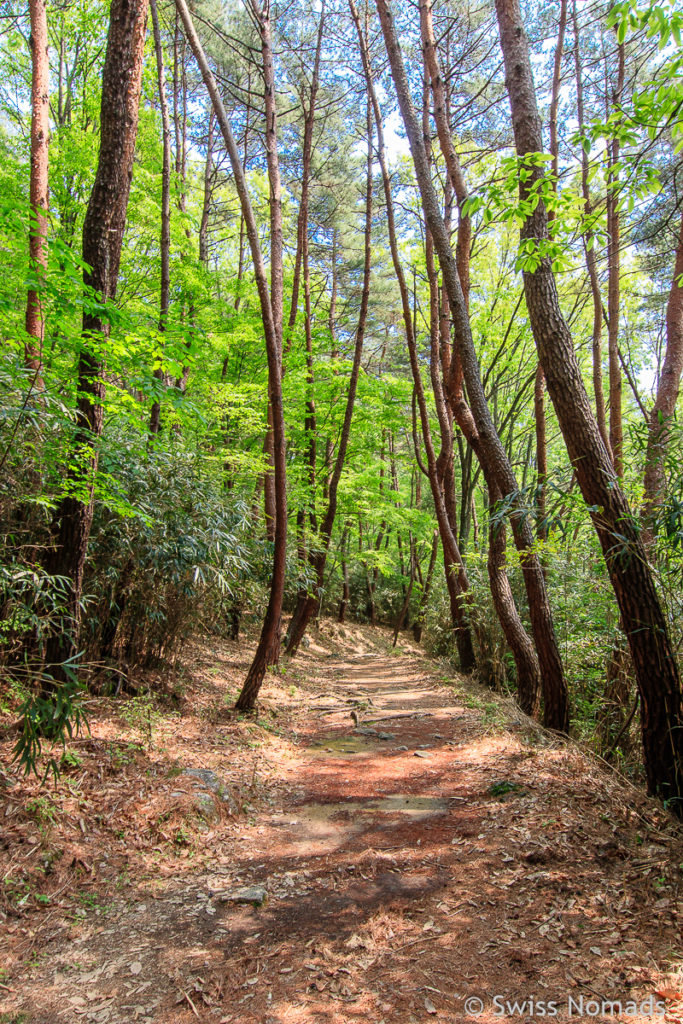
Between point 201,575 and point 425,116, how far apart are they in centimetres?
883

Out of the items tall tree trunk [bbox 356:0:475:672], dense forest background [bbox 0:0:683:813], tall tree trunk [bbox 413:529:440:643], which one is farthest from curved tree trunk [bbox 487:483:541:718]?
tall tree trunk [bbox 413:529:440:643]

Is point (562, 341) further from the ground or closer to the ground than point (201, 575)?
further from the ground

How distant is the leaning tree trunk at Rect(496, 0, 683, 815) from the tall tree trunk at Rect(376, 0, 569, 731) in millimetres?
→ 1473

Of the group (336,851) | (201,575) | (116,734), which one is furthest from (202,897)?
(201,575)

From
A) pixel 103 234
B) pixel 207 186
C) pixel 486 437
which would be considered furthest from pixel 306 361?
pixel 103 234

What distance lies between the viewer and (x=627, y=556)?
3.37 m

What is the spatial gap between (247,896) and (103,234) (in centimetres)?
500

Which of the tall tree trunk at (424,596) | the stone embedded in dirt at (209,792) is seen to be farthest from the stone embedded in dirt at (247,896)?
the tall tree trunk at (424,596)

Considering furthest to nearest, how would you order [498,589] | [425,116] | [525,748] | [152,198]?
[152,198], [425,116], [498,589], [525,748]

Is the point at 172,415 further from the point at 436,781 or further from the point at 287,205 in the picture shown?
the point at 287,205

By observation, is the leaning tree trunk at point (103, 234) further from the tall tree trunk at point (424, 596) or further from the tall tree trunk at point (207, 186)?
the tall tree trunk at point (424, 596)

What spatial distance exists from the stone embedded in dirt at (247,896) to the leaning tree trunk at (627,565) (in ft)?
8.24

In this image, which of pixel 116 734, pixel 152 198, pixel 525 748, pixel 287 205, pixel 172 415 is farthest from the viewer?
pixel 287 205

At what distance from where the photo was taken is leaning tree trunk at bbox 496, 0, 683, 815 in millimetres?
3318
